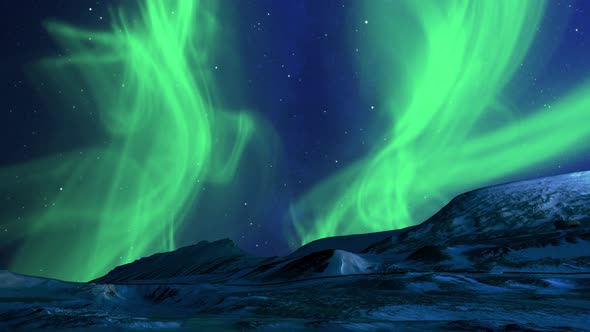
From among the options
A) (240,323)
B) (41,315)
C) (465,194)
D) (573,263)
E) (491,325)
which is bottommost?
(491,325)

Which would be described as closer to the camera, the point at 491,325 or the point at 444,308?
the point at 491,325

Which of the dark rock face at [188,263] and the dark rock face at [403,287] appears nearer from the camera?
the dark rock face at [403,287]

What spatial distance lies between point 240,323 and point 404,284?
14231mm

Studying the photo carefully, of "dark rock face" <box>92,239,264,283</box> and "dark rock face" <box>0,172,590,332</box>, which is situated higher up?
"dark rock face" <box>92,239,264,283</box>

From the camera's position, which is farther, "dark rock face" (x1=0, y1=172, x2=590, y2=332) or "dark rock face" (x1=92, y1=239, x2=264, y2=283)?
"dark rock face" (x1=92, y1=239, x2=264, y2=283)

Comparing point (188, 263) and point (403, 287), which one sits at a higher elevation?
point (188, 263)

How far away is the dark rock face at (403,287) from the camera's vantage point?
11.3m

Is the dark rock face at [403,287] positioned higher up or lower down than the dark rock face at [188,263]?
lower down

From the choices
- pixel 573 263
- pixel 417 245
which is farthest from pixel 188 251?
pixel 573 263

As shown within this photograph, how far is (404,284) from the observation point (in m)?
23.3

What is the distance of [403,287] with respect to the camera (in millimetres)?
22734

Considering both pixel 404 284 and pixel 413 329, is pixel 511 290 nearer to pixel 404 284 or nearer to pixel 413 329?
pixel 404 284

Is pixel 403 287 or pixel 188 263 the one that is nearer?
pixel 403 287

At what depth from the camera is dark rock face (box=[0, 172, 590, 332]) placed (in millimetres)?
11273
